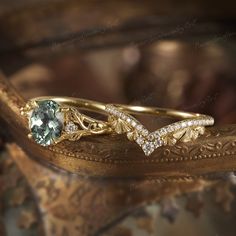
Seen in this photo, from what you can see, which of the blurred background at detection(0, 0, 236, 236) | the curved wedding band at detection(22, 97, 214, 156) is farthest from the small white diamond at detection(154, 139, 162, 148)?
the blurred background at detection(0, 0, 236, 236)

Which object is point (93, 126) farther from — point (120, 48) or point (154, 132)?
point (120, 48)

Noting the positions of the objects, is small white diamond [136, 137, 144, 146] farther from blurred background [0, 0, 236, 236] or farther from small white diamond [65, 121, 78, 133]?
blurred background [0, 0, 236, 236]

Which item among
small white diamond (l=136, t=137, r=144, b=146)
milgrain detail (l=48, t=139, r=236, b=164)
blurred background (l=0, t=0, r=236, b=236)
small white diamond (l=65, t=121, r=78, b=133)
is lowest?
blurred background (l=0, t=0, r=236, b=236)

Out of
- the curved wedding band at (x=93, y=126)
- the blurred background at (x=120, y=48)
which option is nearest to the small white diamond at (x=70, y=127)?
the curved wedding band at (x=93, y=126)

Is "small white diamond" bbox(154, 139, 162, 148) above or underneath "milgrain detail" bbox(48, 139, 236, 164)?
above

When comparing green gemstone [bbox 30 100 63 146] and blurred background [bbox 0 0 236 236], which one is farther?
blurred background [bbox 0 0 236 236]

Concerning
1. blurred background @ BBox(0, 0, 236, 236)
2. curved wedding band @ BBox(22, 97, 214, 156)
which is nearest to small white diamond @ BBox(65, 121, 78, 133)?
curved wedding band @ BBox(22, 97, 214, 156)

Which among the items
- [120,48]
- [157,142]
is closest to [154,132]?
[157,142]
